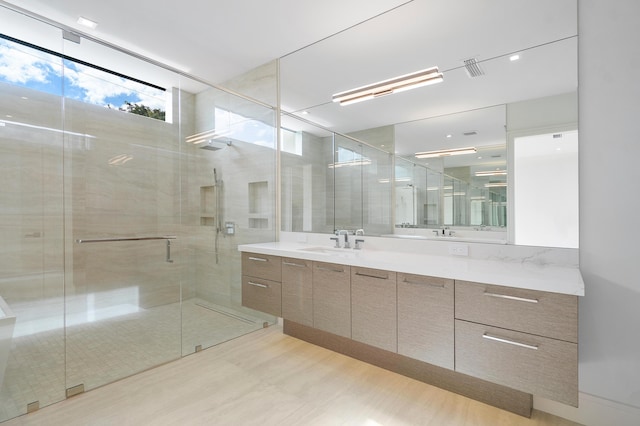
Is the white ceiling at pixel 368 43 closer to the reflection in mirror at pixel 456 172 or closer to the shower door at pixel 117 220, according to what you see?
the reflection in mirror at pixel 456 172

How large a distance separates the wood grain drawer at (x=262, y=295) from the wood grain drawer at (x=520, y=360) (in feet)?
4.53

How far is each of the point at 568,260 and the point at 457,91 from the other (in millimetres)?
1262

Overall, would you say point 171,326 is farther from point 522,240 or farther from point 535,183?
point 535,183

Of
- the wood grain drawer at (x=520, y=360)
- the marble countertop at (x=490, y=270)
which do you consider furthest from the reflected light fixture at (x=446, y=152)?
the wood grain drawer at (x=520, y=360)

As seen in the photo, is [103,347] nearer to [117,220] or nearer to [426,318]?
[117,220]

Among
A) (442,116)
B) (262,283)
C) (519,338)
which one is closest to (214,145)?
(262,283)

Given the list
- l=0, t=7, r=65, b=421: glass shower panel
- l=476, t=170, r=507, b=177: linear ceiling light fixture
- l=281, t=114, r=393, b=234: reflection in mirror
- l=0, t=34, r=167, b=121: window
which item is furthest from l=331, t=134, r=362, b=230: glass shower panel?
l=0, t=7, r=65, b=421: glass shower panel

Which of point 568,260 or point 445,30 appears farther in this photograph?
point 445,30

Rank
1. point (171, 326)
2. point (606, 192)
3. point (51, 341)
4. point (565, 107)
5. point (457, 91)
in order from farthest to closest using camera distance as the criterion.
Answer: point (171, 326) → point (457, 91) → point (51, 341) → point (565, 107) → point (606, 192)

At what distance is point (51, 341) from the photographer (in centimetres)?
193

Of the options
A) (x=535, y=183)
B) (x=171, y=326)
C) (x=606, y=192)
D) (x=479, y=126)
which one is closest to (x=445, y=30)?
(x=479, y=126)

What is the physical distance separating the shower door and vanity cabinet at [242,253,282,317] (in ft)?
1.90

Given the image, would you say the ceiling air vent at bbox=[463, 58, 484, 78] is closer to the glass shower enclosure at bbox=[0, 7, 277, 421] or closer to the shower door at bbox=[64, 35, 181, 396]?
the glass shower enclosure at bbox=[0, 7, 277, 421]

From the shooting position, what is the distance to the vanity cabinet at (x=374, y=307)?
1.82 meters
